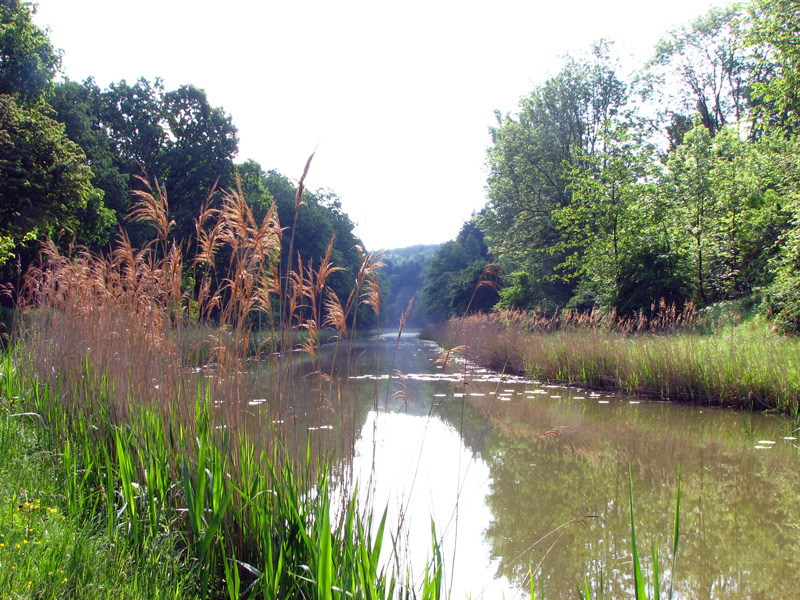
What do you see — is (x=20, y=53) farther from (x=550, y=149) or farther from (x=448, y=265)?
(x=448, y=265)

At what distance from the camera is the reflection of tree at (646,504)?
2986 mm

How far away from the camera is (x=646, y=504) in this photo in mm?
4043

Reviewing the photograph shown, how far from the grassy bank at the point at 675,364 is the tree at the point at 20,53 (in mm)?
14518

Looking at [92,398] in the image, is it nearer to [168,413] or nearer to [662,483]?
[168,413]

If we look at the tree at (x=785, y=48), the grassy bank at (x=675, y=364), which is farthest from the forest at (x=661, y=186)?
the grassy bank at (x=675, y=364)

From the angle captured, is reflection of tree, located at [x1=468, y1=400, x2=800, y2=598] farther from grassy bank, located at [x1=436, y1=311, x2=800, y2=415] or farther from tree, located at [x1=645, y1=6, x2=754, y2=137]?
tree, located at [x1=645, y1=6, x2=754, y2=137]

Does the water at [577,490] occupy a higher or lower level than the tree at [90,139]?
lower

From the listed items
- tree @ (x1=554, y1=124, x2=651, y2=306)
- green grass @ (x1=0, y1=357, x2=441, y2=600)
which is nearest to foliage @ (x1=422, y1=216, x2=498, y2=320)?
tree @ (x1=554, y1=124, x2=651, y2=306)

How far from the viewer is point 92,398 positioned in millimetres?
3676

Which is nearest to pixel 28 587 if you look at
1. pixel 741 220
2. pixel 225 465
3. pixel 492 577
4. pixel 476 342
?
pixel 225 465

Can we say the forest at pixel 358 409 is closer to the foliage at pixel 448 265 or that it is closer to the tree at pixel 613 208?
the tree at pixel 613 208

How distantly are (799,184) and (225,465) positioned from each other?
14.7 m

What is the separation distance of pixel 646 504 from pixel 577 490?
0.50 m

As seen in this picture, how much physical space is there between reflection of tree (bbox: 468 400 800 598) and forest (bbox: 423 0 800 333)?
1.71m
